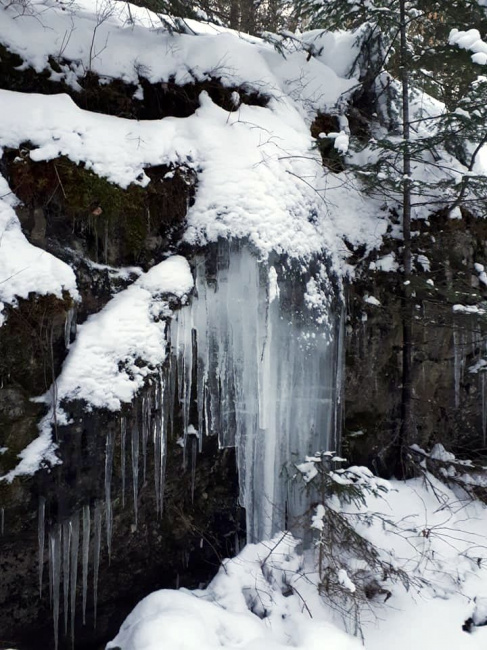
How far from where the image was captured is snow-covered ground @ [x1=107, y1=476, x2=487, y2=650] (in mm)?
2779

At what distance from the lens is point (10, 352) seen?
3.45 metres

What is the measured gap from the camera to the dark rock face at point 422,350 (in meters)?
5.53

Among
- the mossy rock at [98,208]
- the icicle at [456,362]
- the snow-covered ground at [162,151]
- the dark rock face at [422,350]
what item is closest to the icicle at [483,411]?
the dark rock face at [422,350]

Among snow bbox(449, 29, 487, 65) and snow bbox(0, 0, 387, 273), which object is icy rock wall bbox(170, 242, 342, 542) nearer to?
snow bbox(0, 0, 387, 273)

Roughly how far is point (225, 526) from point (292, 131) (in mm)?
4252

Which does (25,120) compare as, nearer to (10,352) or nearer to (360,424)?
(10,352)

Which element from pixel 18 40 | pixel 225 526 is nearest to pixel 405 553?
pixel 225 526

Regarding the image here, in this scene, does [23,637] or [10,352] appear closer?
[10,352]

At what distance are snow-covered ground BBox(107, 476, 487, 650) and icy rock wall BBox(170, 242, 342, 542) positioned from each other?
0.61m

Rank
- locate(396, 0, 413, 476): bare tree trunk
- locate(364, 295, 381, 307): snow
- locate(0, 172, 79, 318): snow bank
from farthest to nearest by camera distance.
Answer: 1. locate(364, 295, 381, 307): snow
2. locate(396, 0, 413, 476): bare tree trunk
3. locate(0, 172, 79, 318): snow bank

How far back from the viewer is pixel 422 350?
5883mm

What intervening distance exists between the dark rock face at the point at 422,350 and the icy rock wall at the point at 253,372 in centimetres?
112

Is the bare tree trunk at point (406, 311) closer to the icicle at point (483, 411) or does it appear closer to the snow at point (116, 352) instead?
the icicle at point (483, 411)

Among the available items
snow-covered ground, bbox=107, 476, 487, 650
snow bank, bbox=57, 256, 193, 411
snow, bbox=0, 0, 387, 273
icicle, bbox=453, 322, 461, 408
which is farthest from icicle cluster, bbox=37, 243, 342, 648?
icicle, bbox=453, 322, 461, 408
